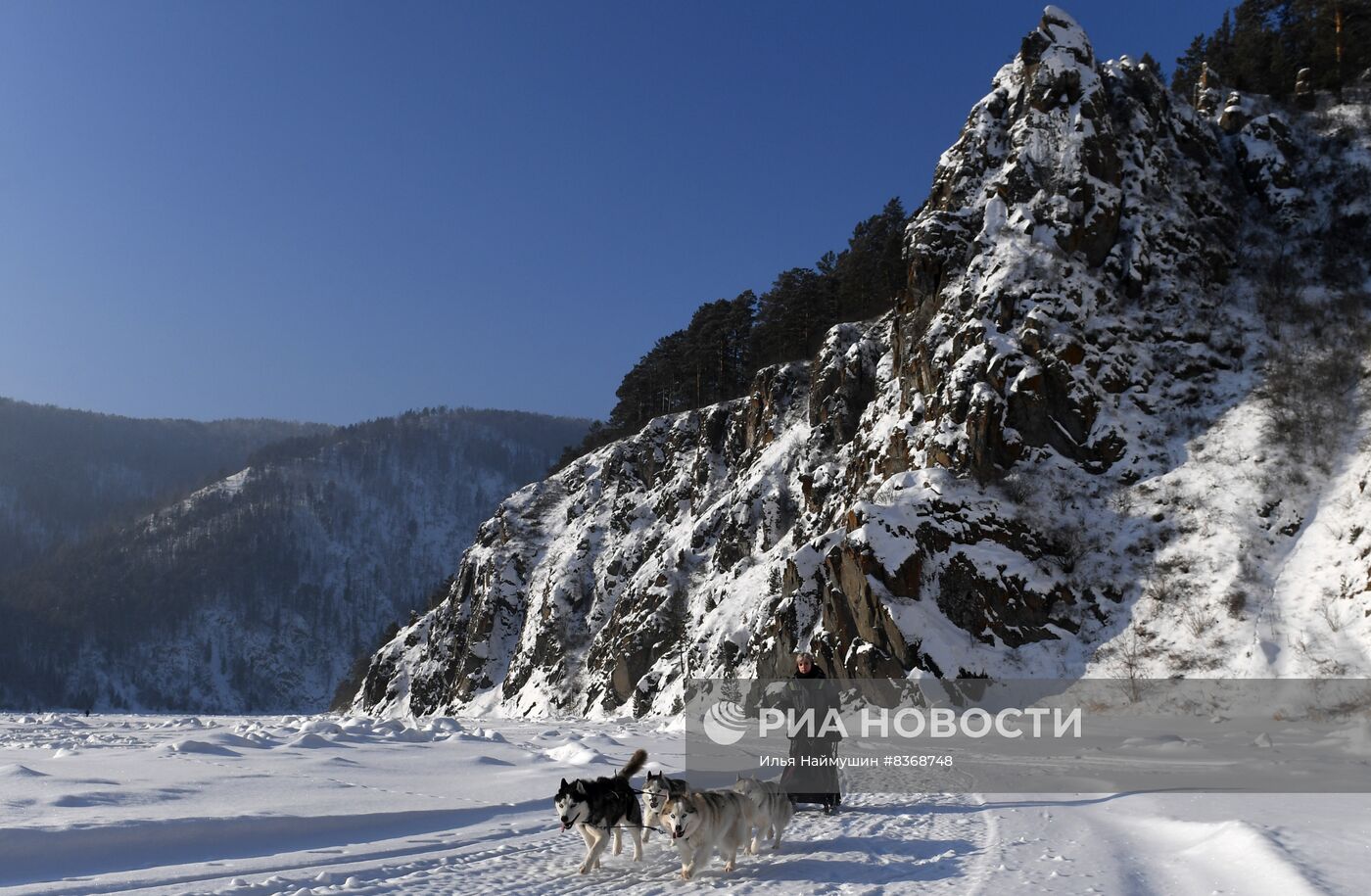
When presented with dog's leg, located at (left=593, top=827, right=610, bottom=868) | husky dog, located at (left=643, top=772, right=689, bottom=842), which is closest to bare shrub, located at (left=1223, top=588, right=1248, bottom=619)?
husky dog, located at (left=643, top=772, right=689, bottom=842)

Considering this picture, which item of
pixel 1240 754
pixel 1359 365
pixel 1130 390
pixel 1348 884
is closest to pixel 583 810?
pixel 1348 884

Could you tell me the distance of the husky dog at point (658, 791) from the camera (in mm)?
8523

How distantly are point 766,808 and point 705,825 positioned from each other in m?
1.29

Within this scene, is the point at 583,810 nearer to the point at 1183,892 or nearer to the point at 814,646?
the point at 1183,892

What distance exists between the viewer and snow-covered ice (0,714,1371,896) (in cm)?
766

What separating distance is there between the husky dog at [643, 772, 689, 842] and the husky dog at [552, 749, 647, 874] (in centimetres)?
15

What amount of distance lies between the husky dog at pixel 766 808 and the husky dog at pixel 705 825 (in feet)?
0.81

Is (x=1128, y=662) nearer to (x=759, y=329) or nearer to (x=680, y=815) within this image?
(x=680, y=815)

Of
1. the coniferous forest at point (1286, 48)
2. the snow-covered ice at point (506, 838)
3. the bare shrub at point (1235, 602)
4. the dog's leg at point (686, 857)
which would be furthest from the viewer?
the coniferous forest at point (1286, 48)
